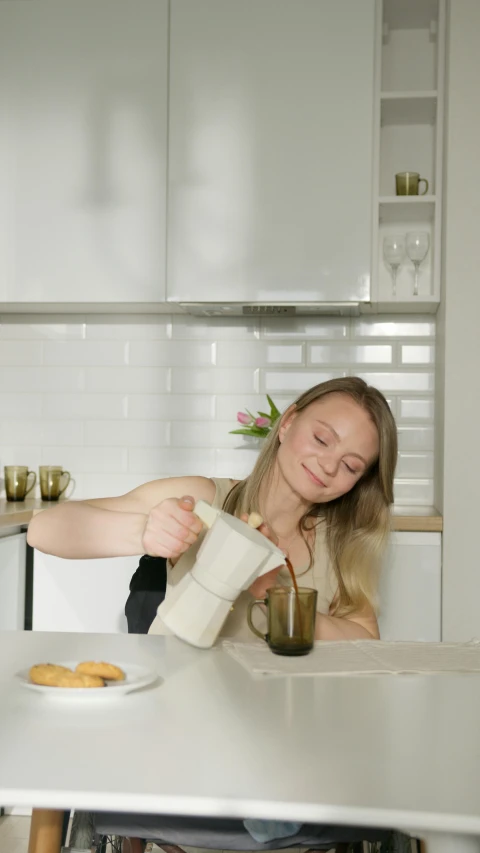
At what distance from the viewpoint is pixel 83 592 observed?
2824 millimetres

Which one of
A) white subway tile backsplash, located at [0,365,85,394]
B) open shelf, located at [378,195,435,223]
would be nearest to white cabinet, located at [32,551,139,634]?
white subway tile backsplash, located at [0,365,85,394]

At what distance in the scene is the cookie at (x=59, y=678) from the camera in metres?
1.10

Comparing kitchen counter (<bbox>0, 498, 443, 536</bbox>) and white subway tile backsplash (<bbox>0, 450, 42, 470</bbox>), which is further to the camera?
white subway tile backsplash (<bbox>0, 450, 42, 470</bbox>)

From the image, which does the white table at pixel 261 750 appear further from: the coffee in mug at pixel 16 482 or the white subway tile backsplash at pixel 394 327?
the white subway tile backsplash at pixel 394 327

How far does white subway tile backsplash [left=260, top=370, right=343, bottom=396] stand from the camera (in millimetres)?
3309

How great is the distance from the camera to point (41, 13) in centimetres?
309

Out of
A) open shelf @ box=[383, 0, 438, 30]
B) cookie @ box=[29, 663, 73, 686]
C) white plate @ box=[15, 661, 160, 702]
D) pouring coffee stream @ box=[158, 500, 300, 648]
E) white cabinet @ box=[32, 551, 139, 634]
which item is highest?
open shelf @ box=[383, 0, 438, 30]

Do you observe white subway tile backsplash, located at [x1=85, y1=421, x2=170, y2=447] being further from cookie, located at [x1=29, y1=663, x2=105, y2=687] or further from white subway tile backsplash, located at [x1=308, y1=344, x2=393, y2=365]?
cookie, located at [x1=29, y1=663, x2=105, y2=687]

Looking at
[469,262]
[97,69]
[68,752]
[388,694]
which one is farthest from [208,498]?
[97,69]

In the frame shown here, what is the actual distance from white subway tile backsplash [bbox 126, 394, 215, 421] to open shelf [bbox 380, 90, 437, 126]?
1165 mm

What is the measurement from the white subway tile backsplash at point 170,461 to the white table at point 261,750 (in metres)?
2.07

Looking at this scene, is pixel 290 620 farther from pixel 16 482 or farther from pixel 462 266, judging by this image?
pixel 16 482

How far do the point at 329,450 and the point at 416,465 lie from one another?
1561 mm

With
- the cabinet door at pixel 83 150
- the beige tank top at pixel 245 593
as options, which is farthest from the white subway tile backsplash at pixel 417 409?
the beige tank top at pixel 245 593
